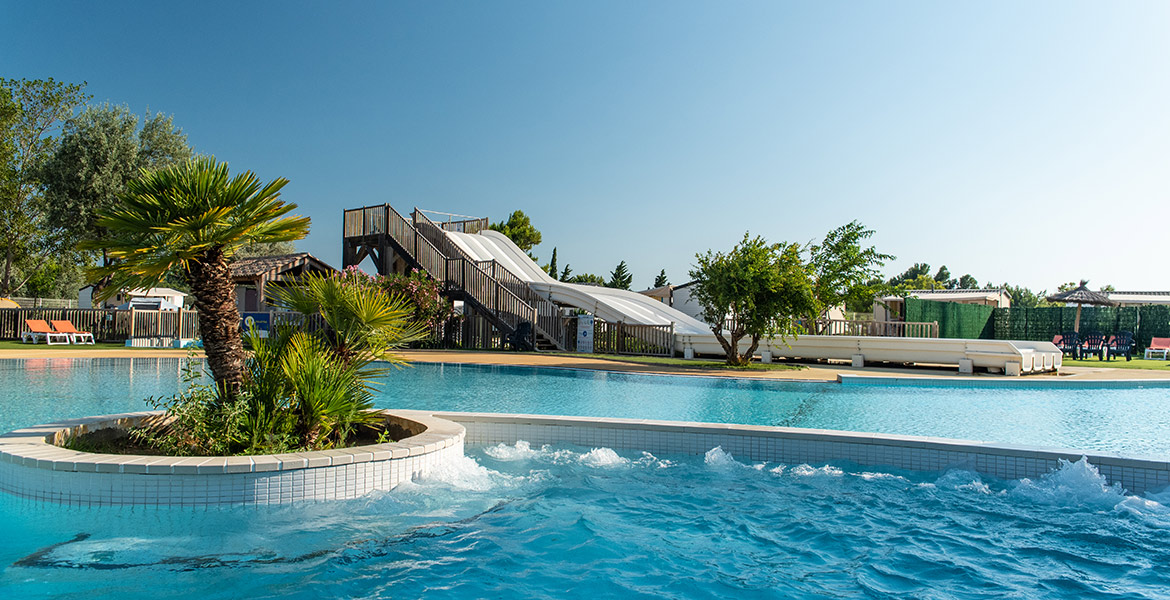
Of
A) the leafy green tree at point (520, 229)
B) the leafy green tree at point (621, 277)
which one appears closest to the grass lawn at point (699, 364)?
the leafy green tree at point (520, 229)

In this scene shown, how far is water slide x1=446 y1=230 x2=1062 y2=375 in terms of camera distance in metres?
14.8

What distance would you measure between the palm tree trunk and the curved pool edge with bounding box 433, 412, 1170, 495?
2168 millimetres

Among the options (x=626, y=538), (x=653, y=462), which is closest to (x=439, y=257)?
(x=653, y=462)

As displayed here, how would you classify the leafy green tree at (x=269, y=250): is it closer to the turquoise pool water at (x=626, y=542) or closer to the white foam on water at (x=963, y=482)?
the turquoise pool water at (x=626, y=542)

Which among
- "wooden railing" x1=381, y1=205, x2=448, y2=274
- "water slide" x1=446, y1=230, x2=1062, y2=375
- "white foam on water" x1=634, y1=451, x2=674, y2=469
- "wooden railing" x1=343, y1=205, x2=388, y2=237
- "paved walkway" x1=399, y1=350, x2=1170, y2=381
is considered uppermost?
"wooden railing" x1=343, y1=205, x2=388, y2=237

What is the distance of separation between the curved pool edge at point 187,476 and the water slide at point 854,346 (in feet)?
44.0

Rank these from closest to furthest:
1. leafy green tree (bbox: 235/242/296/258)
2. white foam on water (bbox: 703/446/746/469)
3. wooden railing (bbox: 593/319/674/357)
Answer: white foam on water (bbox: 703/446/746/469), wooden railing (bbox: 593/319/674/357), leafy green tree (bbox: 235/242/296/258)

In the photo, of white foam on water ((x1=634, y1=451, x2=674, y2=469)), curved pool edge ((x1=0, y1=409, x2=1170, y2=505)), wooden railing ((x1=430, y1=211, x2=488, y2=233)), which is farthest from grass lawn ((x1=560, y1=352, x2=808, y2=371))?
wooden railing ((x1=430, y1=211, x2=488, y2=233))

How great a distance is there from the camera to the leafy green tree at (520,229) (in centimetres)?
4372

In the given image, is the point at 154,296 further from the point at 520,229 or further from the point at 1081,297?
the point at 1081,297

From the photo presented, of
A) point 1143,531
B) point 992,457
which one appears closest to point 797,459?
point 992,457

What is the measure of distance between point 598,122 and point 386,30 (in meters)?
7.36

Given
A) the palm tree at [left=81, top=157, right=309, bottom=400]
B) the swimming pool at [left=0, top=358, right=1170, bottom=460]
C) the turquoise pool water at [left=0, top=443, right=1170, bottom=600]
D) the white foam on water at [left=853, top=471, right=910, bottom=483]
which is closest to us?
the turquoise pool water at [left=0, top=443, right=1170, bottom=600]

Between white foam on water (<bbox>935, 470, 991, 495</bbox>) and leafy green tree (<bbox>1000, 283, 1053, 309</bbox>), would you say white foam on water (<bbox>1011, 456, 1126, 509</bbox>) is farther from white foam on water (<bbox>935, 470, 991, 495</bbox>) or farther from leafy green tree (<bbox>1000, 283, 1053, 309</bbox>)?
leafy green tree (<bbox>1000, 283, 1053, 309</bbox>)
